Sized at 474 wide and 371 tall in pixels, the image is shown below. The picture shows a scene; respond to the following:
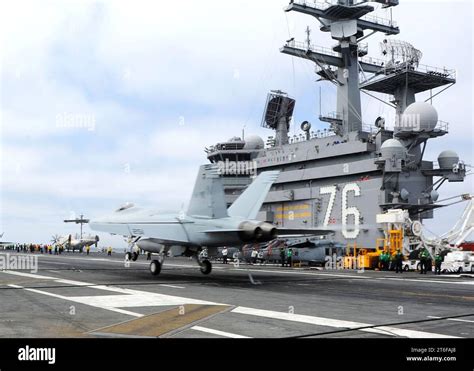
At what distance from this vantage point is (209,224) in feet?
69.2

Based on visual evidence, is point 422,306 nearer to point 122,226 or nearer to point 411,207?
point 122,226

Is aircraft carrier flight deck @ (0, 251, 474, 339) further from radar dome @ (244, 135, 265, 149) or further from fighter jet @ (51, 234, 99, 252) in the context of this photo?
fighter jet @ (51, 234, 99, 252)

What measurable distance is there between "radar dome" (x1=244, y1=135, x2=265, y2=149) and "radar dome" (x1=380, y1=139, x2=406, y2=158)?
25.7m

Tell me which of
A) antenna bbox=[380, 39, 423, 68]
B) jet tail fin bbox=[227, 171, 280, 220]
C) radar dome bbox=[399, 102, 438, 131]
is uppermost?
antenna bbox=[380, 39, 423, 68]

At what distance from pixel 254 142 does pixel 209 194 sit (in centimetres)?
4988

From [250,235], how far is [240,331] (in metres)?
10.3

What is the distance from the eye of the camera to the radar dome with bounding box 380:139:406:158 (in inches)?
1848

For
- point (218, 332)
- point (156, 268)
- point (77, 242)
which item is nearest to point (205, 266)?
point (156, 268)

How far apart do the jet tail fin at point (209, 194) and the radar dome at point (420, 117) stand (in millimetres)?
33684

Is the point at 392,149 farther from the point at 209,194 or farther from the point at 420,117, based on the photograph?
the point at 209,194

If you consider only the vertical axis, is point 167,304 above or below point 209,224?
below

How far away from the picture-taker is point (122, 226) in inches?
961

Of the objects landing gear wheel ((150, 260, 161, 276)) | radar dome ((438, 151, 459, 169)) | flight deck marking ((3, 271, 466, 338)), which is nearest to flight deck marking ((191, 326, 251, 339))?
flight deck marking ((3, 271, 466, 338))

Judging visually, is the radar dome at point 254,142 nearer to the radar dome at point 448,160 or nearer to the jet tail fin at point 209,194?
the radar dome at point 448,160
